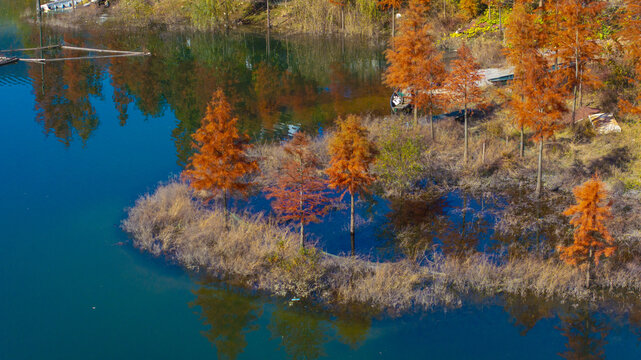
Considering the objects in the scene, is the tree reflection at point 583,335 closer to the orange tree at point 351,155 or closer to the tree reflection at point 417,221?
the tree reflection at point 417,221

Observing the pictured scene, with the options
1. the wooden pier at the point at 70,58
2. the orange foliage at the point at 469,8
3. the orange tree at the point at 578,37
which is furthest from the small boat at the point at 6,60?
the orange tree at the point at 578,37

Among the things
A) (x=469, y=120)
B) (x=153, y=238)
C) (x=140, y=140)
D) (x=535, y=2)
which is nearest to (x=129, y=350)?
(x=153, y=238)

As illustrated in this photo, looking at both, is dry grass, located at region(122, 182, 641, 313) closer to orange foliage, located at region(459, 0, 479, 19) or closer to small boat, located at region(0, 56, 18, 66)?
small boat, located at region(0, 56, 18, 66)

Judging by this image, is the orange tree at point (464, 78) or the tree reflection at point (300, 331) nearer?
the tree reflection at point (300, 331)

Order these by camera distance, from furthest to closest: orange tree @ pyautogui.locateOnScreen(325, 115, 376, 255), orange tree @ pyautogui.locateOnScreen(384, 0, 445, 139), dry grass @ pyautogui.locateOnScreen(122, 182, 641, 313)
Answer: orange tree @ pyautogui.locateOnScreen(384, 0, 445, 139)
orange tree @ pyautogui.locateOnScreen(325, 115, 376, 255)
dry grass @ pyautogui.locateOnScreen(122, 182, 641, 313)

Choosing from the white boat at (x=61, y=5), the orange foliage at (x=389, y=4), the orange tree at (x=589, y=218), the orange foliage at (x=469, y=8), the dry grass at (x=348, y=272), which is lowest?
the dry grass at (x=348, y=272)

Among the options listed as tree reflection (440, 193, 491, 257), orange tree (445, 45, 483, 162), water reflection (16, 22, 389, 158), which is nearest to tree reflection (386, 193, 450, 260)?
tree reflection (440, 193, 491, 257)

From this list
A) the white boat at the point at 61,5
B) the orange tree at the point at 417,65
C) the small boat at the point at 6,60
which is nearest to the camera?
Result: the orange tree at the point at 417,65
